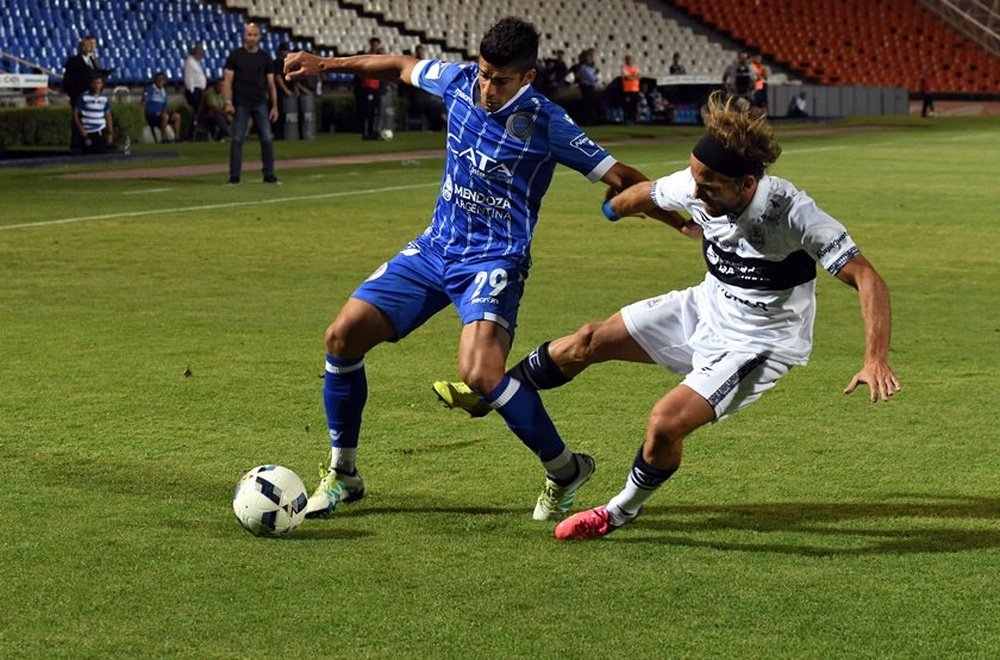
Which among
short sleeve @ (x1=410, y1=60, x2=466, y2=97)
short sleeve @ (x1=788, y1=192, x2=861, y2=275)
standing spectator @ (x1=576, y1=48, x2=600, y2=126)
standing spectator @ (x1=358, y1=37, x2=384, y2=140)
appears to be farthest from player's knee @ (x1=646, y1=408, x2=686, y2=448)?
standing spectator @ (x1=576, y1=48, x2=600, y2=126)

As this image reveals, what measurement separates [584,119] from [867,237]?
25.7 m

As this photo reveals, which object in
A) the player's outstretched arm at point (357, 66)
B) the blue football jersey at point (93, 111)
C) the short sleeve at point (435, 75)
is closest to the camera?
the short sleeve at point (435, 75)

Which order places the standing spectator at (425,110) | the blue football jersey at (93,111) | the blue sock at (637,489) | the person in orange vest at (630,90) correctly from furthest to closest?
the person in orange vest at (630,90) < the standing spectator at (425,110) < the blue football jersey at (93,111) < the blue sock at (637,489)

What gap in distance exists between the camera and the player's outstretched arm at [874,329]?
549 centimetres

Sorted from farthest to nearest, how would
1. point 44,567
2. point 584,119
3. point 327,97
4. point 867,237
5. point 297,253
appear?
1. point 584,119
2. point 327,97
3. point 867,237
4. point 297,253
5. point 44,567

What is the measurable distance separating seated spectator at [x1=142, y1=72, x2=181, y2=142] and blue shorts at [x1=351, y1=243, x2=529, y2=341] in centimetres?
2616

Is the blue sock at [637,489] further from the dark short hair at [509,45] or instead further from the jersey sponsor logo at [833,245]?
the dark short hair at [509,45]

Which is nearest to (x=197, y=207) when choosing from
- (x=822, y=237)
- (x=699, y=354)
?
(x=699, y=354)

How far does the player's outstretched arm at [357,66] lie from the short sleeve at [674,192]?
1377mm

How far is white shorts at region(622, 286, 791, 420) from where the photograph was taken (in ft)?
19.7

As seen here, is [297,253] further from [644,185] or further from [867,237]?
[644,185]

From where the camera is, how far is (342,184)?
22984 millimetres

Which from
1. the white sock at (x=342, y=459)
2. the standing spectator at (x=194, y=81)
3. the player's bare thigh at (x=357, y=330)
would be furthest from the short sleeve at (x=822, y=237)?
the standing spectator at (x=194, y=81)

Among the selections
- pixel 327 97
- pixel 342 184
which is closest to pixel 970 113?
pixel 327 97
